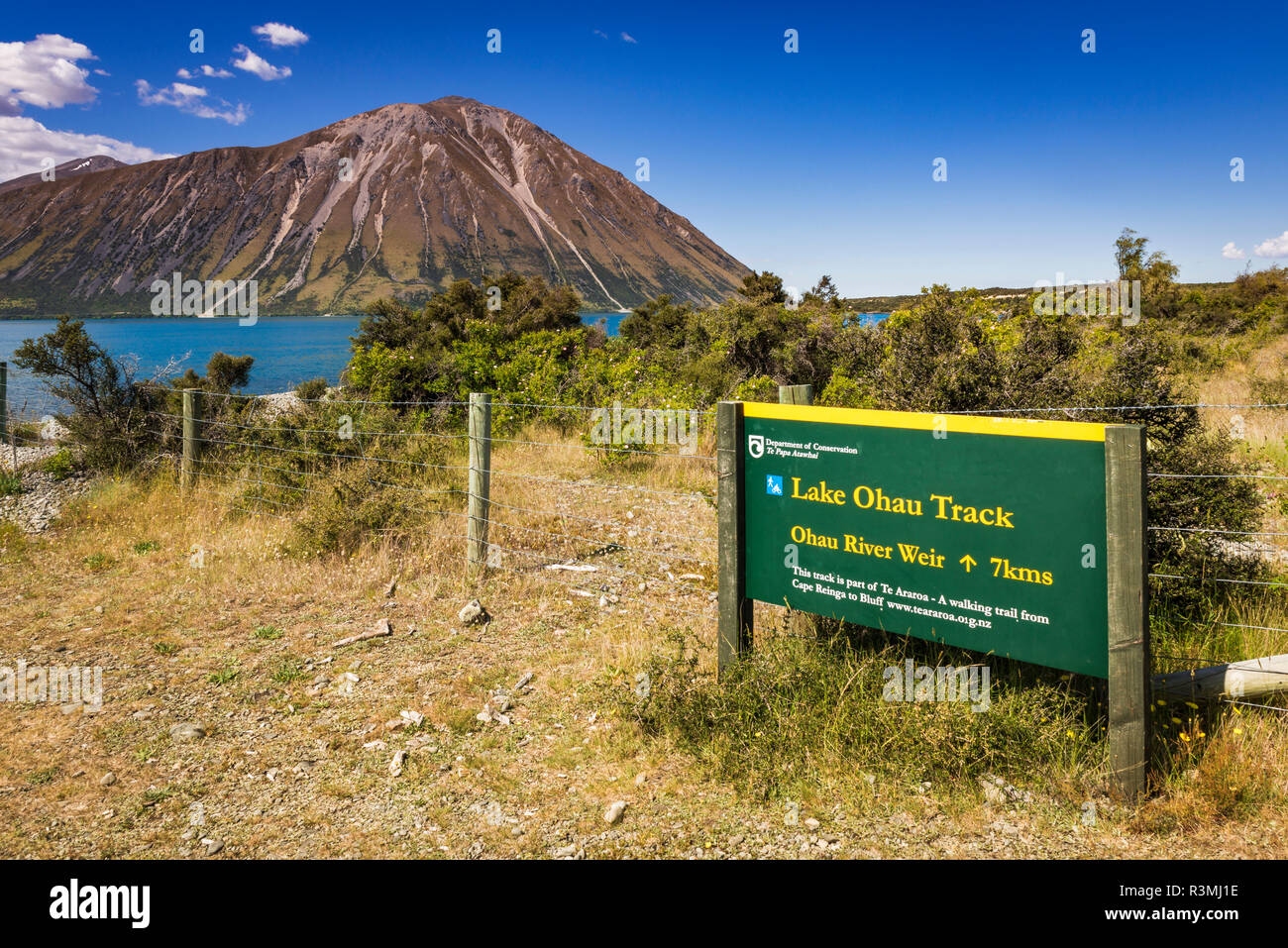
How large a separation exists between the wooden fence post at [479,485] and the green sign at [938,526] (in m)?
3.34

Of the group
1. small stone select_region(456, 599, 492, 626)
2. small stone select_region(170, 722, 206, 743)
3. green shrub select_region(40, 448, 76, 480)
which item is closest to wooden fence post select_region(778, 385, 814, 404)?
small stone select_region(456, 599, 492, 626)

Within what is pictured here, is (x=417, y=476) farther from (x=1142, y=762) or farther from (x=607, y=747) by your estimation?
(x=1142, y=762)

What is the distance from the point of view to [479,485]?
6734mm

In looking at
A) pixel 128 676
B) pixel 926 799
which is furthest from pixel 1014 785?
pixel 128 676

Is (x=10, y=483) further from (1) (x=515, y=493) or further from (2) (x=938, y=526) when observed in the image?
(2) (x=938, y=526)

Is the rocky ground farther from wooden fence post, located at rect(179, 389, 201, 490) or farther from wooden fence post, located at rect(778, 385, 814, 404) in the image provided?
wooden fence post, located at rect(778, 385, 814, 404)

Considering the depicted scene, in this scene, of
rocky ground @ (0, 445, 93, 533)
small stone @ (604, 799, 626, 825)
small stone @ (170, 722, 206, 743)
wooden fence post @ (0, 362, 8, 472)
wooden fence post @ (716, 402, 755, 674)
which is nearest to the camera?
small stone @ (604, 799, 626, 825)

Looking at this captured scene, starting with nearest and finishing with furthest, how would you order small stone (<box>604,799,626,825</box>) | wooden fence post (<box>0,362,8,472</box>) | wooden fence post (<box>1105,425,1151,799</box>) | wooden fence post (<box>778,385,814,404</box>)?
wooden fence post (<box>1105,425,1151,799</box>) → small stone (<box>604,799,626,825</box>) → wooden fence post (<box>778,385,814,404</box>) → wooden fence post (<box>0,362,8,472</box>)

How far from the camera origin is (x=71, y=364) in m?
10.1

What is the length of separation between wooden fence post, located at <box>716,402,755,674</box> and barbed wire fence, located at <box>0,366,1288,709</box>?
119 cm

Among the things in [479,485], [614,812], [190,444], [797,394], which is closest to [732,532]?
[797,394]

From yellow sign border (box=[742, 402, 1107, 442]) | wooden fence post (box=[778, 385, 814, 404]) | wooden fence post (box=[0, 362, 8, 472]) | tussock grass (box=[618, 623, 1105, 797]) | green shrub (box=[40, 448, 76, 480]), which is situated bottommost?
tussock grass (box=[618, 623, 1105, 797])

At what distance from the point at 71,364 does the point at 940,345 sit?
11341 mm

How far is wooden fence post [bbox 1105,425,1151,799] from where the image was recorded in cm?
285
